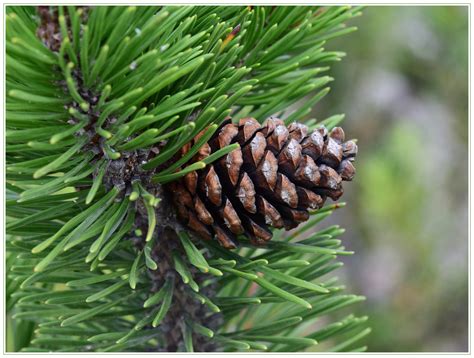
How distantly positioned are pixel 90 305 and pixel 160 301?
2.5 inches

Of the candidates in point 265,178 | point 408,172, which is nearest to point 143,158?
point 265,178

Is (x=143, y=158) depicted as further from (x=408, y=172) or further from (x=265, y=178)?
(x=408, y=172)

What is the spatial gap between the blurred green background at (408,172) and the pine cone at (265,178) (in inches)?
42.5

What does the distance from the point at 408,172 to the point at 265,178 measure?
1124 millimetres

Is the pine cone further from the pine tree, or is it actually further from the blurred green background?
the blurred green background

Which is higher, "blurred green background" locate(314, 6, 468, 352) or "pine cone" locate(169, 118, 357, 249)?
"blurred green background" locate(314, 6, 468, 352)

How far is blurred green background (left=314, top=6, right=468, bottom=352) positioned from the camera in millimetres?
1537

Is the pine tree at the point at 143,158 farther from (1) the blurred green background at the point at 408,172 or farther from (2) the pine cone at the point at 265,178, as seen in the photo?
(1) the blurred green background at the point at 408,172

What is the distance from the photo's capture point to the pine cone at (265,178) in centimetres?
43

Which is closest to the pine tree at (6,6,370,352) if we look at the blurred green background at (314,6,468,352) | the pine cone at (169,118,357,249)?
the pine cone at (169,118,357,249)

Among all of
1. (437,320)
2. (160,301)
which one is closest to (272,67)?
(160,301)

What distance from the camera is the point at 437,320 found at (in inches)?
69.0

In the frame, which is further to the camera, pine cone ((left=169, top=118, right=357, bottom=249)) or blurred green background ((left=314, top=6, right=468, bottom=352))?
blurred green background ((left=314, top=6, right=468, bottom=352))

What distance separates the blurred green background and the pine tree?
1.02 meters
